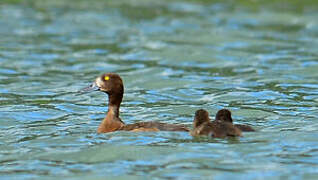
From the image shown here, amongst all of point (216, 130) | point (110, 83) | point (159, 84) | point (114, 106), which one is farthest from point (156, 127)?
point (159, 84)

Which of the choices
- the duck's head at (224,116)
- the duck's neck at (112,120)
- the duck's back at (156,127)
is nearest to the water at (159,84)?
the duck's back at (156,127)

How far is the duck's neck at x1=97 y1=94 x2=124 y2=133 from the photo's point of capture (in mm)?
10969

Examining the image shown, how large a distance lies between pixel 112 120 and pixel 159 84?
4.69 metres

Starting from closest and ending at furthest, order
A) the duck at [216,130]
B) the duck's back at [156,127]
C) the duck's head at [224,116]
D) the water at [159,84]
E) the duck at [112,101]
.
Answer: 1. the water at [159,84]
2. the duck at [216,130]
3. the duck's back at [156,127]
4. the duck's head at [224,116]
5. the duck at [112,101]

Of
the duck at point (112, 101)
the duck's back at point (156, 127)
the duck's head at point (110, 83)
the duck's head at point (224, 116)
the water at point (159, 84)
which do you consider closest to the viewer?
the water at point (159, 84)

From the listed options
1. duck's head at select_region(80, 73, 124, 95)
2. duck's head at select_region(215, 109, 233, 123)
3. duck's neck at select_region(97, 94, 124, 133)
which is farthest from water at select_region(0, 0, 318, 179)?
duck's head at select_region(80, 73, 124, 95)

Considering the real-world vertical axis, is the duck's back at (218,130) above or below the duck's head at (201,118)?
below

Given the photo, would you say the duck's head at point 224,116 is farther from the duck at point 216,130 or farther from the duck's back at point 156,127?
the duck's back at point 156,127

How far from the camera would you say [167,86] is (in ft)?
50.8

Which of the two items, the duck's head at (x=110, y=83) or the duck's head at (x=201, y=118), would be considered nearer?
the duck's head at (x=201, y=118)

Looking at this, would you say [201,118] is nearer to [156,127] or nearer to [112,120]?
[156,127]

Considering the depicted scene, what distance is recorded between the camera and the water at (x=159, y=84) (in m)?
9.55

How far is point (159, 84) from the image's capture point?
15.7 meters

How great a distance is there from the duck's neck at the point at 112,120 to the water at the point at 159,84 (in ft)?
0.69
